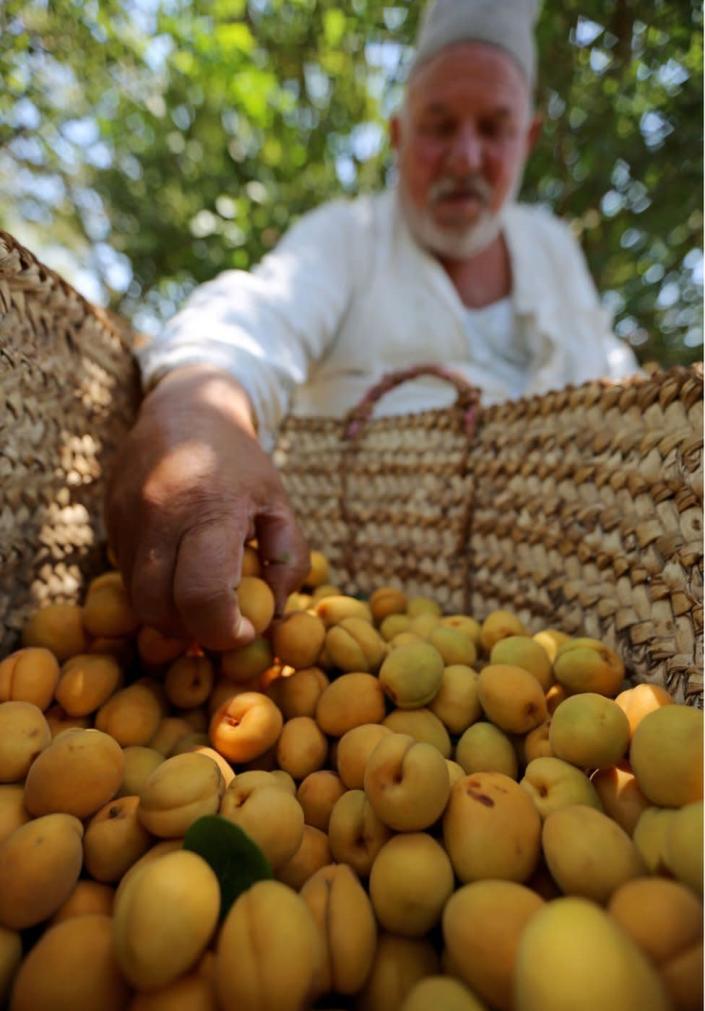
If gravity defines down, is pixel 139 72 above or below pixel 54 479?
above

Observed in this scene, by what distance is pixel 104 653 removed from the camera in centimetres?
77

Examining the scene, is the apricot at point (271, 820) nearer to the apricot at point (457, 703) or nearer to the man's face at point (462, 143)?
the apricot at point (457, 703)

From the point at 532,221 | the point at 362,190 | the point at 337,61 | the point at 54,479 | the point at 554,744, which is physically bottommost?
the point at 554,744

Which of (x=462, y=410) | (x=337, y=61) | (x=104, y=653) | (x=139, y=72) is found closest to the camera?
(x=104, y=653)

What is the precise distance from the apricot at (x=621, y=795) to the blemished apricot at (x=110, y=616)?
54cm

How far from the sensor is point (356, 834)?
1.67ft

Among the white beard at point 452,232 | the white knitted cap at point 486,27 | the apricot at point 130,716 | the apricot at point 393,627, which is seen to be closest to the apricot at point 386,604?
the apricot at point 393,627

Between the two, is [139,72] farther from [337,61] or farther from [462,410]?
[462,410]

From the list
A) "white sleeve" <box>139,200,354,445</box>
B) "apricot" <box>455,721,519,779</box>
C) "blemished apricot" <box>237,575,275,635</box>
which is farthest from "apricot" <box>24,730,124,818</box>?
"white sleeve" <box>139,200,354,445</box>

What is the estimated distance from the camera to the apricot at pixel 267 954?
36cm

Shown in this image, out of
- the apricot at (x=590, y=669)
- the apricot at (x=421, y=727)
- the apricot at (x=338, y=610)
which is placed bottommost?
the apricot at (x=421, y=727)

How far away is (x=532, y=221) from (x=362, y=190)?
107cm

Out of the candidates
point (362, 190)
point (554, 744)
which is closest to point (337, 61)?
point (362, 190)

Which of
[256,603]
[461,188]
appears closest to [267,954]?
[256,603]
